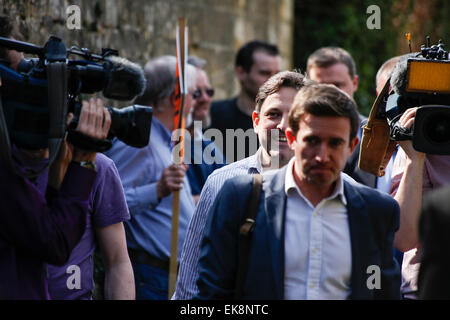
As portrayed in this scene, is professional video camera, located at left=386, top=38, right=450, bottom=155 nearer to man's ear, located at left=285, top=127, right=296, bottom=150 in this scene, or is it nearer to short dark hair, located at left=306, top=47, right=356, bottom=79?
man's ear, located at left=285, top=127, right=296, bottom=150

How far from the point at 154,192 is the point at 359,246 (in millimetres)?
2490

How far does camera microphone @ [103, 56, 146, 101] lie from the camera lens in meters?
1.28

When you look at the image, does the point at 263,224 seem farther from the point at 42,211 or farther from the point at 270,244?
the point at 42,211

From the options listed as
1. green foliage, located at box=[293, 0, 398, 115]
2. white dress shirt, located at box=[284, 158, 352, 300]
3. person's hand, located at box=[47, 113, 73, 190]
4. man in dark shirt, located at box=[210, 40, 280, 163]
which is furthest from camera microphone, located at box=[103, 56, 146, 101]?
green foliage, located at box=[293, 0, 398, 115]

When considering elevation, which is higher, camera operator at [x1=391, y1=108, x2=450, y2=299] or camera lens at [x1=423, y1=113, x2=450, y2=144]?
camera lens at [x1=423, y1=113, x2=450, y2=144]

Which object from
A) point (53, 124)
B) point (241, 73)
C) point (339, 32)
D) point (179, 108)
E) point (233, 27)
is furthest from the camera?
point (339, 32)

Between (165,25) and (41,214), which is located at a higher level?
(165,25)

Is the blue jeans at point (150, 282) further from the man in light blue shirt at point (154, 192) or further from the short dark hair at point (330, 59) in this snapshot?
the short dark hair at point (330, 59)

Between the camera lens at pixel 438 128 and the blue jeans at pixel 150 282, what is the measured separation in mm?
2227

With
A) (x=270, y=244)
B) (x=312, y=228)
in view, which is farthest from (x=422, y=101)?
(x=270, y=244)

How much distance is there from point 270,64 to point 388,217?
475 centimetres

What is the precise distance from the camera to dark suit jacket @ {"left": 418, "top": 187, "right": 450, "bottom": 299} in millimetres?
2625

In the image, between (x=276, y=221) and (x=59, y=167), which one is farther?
(x=59, y=167)

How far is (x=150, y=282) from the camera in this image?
555 cm
